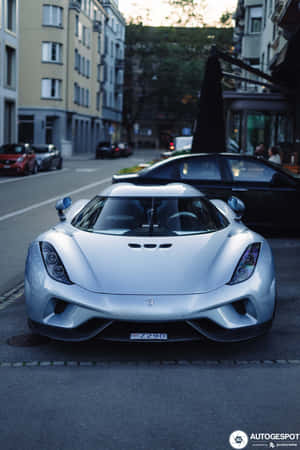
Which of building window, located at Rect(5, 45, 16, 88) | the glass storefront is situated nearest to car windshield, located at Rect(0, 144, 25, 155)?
building window, located at Rect(5, 45, 16, 88)

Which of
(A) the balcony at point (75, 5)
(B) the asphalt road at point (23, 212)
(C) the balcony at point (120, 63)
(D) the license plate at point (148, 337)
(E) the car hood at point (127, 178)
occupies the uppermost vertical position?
(A) the balcony at point (75, 5)

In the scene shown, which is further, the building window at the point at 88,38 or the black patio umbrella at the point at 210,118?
the building window at the point at 88,38

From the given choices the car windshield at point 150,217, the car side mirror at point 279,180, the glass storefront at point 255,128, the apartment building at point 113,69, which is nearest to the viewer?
the car windshield at point 150,217

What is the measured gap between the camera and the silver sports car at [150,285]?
4.80m

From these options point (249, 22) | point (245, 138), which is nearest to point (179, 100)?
point (249, 22)

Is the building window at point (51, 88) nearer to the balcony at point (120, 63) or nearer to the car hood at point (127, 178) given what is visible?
the balcony at point (120, 63)

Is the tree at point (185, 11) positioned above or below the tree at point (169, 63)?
above

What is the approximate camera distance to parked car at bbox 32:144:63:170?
3497 centimetres

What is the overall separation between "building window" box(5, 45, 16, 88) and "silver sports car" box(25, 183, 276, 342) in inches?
1495

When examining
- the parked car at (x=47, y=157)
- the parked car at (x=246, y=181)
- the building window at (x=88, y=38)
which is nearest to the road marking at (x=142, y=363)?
the parked car at (x=246, y=181)

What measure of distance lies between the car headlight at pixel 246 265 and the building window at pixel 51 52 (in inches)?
→ 2121

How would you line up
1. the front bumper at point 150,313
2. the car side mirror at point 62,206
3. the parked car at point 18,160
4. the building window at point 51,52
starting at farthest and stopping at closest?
1. the building window at point 51,52
2. the parked car at point 18,160
3. the car side mirror at point 62,206
4. the front bumper at point 150,313

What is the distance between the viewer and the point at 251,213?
11.5m

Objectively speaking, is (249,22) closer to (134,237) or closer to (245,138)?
(245,138)
